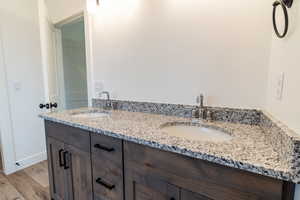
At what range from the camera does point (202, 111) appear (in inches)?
44.1

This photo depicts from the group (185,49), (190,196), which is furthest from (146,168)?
(185,49)

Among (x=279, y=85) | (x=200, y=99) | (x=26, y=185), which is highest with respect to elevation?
(x=279, y=85)

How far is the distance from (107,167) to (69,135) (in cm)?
43

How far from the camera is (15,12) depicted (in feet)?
6.71

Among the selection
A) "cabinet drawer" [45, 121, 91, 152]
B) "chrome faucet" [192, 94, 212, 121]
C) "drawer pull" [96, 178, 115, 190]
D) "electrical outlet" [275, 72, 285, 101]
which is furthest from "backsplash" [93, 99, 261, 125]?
"drawer pull" [96, 178, 115, 190]

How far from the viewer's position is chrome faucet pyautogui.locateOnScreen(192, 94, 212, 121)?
1.12 m

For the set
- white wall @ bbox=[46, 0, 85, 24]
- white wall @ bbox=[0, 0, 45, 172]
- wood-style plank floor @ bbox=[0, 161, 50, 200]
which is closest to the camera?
wood-style plank floor @ bbox=[0, 161, 50, 200]

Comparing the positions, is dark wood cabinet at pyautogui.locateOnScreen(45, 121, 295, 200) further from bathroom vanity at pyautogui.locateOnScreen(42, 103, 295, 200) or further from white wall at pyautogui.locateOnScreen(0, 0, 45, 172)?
white wall at pyautogui.locateOnScreen(0, 0, 45, 172)

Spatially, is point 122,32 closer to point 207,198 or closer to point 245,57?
point 245,57

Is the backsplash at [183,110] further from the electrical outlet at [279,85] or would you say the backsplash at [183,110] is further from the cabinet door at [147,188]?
the cabinet door at [147,188]

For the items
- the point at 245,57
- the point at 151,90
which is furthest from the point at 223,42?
the point at 151,90

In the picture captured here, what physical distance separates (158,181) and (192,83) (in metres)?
0.71

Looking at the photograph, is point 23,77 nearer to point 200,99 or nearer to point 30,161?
point 30,161

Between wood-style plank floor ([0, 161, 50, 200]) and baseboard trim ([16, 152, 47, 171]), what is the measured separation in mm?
70
